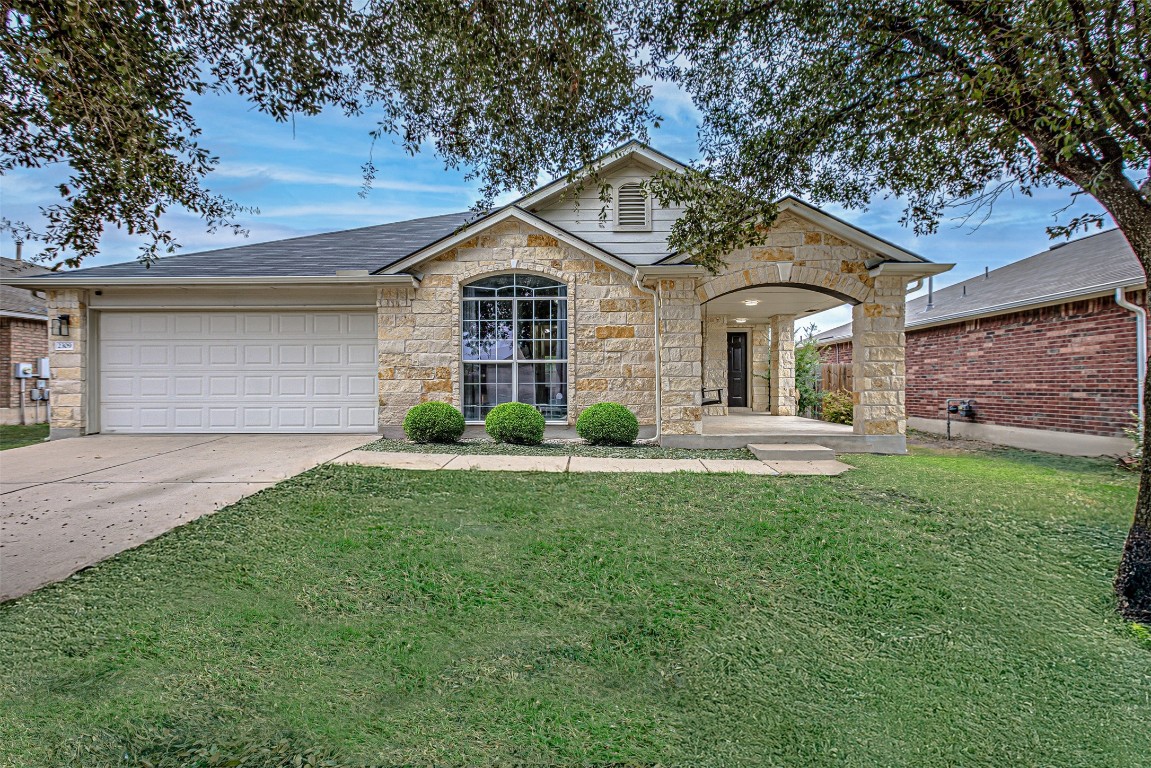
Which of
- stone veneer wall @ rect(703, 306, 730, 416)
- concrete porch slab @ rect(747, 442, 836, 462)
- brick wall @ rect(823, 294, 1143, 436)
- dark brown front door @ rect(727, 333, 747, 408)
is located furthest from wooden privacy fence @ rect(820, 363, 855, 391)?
concrete porch slab @ rect(747, 442, 836, 462)

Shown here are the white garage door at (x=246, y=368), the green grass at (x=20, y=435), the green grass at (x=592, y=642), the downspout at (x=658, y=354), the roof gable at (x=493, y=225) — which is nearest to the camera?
the green grass at (x=592, y=642)

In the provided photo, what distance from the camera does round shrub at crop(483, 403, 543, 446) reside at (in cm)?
872

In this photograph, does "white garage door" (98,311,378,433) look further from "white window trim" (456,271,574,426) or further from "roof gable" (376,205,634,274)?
"white window trim" (456,271,574,426)

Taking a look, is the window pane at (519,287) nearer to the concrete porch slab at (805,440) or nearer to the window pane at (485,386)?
the window pane at (485,386)

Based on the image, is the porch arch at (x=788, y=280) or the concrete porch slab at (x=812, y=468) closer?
the concrete porch slab at (x=812, y=468)

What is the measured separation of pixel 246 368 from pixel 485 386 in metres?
4.78

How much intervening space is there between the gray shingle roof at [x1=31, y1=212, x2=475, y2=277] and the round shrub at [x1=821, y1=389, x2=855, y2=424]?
10242mm

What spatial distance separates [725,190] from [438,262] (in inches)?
222

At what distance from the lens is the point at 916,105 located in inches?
172

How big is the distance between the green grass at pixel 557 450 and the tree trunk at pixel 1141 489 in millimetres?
4516

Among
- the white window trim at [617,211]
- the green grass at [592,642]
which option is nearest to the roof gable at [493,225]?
the white window trim at [617,211]

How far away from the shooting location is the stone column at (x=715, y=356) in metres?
13.2

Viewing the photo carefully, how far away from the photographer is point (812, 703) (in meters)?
2.51

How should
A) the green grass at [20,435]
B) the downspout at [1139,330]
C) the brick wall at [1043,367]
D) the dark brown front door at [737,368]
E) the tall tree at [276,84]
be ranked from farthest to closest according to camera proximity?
the dark brown front door at [737,368] < the green grass at [20,435] < the brick wall at [1043,367] < the downspout at [1139,330] < the tall tree at [276,84]
